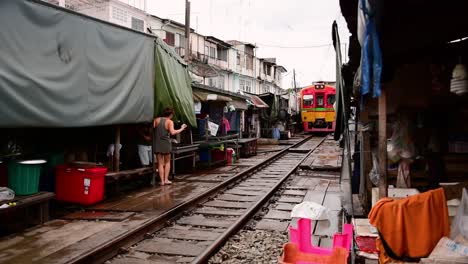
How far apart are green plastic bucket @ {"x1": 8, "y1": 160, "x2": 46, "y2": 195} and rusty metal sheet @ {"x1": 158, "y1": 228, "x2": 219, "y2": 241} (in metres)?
2.23

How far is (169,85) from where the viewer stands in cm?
1048

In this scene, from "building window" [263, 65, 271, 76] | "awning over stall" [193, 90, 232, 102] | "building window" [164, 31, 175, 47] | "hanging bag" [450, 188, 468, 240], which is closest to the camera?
"hanging bag" [450, 188, 468, 240]

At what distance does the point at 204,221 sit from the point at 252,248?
1648 mm

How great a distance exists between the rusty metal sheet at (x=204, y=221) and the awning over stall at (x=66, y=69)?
2.47 metres

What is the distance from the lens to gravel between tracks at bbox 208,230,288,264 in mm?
5395

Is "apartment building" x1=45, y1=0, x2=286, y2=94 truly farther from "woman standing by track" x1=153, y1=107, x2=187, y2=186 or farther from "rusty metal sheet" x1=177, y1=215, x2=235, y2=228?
"rusty metal sheet" x1=177, y1=215, x2=235, y2=228

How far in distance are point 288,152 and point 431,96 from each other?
16.1 m

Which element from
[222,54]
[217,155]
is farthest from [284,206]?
[222,54]

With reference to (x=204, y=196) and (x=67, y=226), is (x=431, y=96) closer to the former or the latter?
(x=204, y=196)

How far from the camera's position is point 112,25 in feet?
27.1

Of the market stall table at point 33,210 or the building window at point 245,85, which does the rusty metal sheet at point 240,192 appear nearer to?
the market stall table at point 33,210

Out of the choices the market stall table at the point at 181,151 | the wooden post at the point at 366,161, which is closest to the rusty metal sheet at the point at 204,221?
the wooden post at the point at 366,161

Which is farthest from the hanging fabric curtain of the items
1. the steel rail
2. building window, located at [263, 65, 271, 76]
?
building window, located at [263, 65, 271, 76]

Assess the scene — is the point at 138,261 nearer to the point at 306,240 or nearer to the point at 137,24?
the point at 306,240
